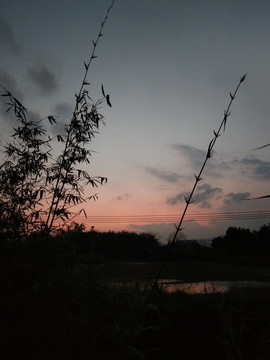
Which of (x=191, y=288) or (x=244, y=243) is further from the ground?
(x=244, y=243)

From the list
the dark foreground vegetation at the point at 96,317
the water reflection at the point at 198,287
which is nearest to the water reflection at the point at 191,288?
the water reflection at the point at 198,287

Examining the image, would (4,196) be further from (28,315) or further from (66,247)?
(28,315)

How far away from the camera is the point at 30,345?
4.80ft

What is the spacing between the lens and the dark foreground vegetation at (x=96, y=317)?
149cm

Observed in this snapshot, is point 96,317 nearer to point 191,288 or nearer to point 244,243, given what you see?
point 191,288

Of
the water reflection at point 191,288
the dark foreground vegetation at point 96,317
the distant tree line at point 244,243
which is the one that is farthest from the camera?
the distant tree line at point 244,243

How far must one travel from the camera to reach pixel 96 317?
1.97 metres

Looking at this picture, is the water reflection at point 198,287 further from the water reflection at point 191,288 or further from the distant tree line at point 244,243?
the distant tree line at point 244,243

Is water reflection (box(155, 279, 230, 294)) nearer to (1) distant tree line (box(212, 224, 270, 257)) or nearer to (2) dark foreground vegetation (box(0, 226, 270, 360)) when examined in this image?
(2) dark foreground vegetation (box(0, 226, 270, 360))

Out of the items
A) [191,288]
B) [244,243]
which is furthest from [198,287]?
[244,243]

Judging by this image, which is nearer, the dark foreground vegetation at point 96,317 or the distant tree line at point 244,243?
the dark foreground vegetation at point 96,317

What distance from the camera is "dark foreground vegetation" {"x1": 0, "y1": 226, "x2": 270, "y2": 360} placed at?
4.89ft

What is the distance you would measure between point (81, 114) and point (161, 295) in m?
2.49

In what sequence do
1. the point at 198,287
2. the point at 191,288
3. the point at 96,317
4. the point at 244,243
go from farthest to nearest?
1. the point at 244,243
2. the point at 198,287
3. the point at 191,288
4. the point at 96,317
